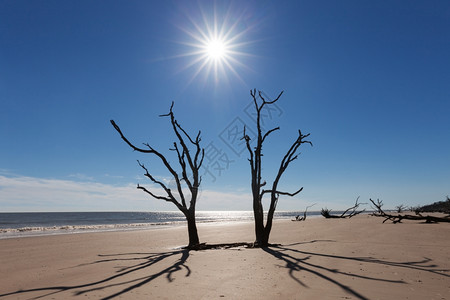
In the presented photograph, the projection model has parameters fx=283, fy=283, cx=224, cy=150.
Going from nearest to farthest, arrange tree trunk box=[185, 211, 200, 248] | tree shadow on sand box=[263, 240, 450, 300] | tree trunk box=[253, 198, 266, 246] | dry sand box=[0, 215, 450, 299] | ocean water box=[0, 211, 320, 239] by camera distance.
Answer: dry sand box=[0, 215, 450, 299] < tree shadow on sand box=[263, 240, 450, 300] < tree trunk box=[253, 198, 266, 246] < tree trunk box=[185, 211, 200, 248] < ocean water box=[0, 211, 320, 239]

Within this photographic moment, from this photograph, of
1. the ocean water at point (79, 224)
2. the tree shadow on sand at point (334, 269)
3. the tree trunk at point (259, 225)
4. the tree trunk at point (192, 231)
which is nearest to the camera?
the tree shadow on sand at point (334, 269)

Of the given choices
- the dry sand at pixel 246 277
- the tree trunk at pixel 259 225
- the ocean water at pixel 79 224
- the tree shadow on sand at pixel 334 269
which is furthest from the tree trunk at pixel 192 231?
the ocean water at pixel 79 224

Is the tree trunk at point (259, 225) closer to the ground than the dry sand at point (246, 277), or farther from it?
farther from it

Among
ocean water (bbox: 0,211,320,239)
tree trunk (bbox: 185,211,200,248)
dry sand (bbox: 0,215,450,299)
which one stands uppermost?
ocean water (bbox: 0,211,320,239)

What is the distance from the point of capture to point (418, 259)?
23.3 feet

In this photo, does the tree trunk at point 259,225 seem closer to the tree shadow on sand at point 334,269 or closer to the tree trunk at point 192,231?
the tree trunk at point 192,231

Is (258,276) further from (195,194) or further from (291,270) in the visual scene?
(195,194)

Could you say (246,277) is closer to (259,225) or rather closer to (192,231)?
(259,225)

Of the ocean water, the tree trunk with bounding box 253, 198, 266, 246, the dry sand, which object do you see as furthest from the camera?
the ocean water

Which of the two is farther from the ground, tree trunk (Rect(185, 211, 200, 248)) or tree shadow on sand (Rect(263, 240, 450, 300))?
tree trunk (Rect(185, 211, 200, 248))

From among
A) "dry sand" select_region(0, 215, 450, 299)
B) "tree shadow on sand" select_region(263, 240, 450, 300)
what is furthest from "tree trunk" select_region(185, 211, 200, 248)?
"tree shadow on sand" select_region(263, 240, 450, 300)

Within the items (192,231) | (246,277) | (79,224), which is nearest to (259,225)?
(192,231)

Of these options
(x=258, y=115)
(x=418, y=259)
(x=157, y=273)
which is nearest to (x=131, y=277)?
(x=157, y=273)

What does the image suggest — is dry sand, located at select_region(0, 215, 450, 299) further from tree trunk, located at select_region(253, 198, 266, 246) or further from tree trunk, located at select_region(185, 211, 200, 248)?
tree trunk, located at select_region(185, 211, 200, 248)
